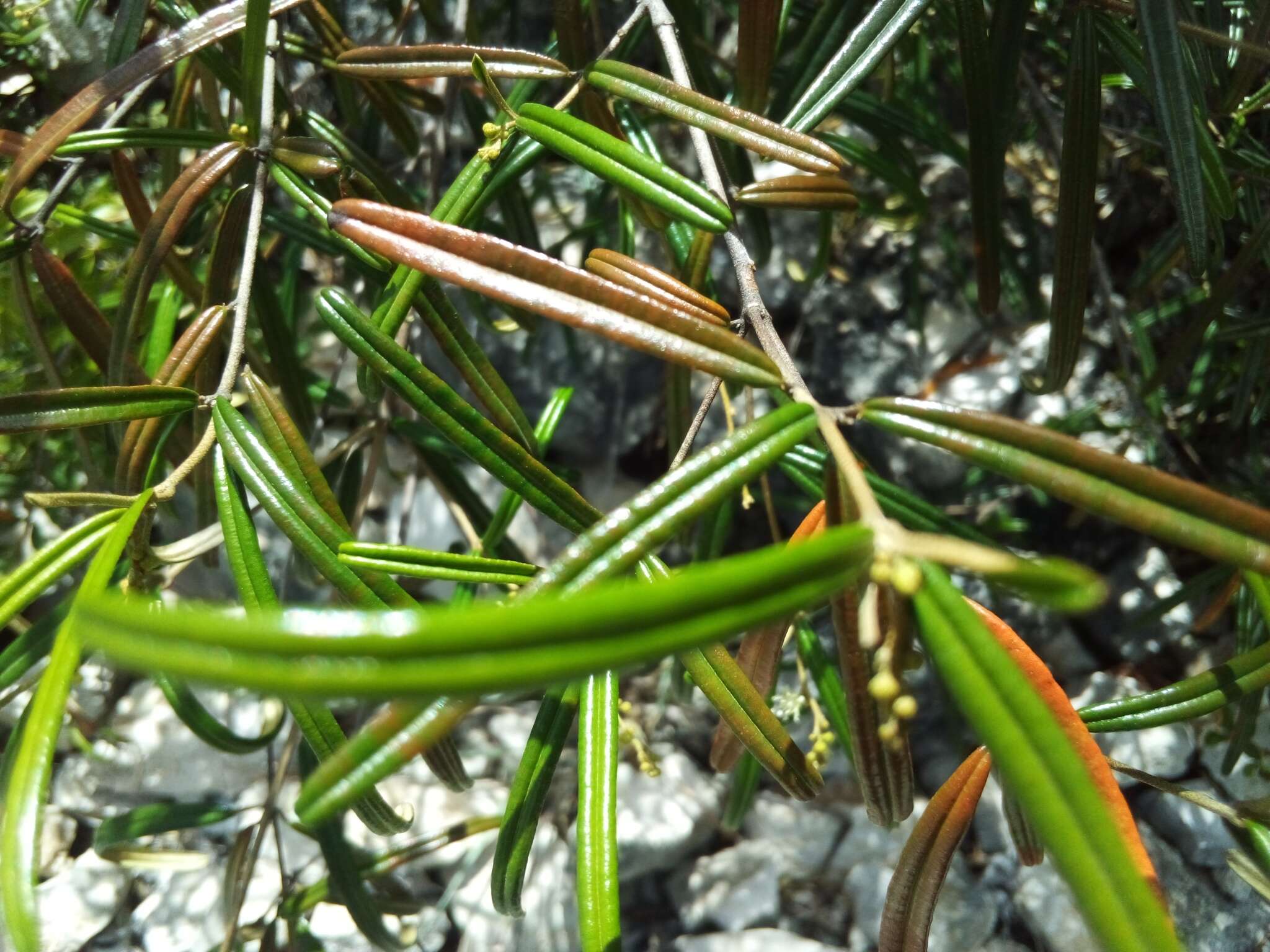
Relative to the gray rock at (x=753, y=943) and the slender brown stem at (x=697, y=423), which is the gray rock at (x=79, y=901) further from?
the slender brown stem at (x=697, y=423)

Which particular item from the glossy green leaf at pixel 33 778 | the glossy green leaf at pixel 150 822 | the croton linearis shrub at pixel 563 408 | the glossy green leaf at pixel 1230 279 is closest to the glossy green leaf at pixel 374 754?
the croton linearis shrub at pixel 563 408

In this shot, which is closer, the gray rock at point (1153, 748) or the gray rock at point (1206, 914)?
the gray rock at point (1206, 914)

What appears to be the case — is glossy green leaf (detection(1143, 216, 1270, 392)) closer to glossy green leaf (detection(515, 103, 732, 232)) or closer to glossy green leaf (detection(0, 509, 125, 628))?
glossy green leaf (detection(515, 103, 732, 232))

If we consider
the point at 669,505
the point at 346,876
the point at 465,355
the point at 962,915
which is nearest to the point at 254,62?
the point at 465,355

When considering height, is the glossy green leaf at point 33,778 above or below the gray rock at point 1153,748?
above

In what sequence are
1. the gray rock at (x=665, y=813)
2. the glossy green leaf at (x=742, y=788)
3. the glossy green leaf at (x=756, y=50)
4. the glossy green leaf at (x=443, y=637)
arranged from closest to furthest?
the glossy green leaf at (x=443, y=637) → the glossy green leaf at (x=756, y=50) → the glossy green leaf at (x=742, y=788) → the gray rock at (x=665, y=813)

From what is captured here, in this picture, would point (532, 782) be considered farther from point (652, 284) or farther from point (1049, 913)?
point (1049, 913)
